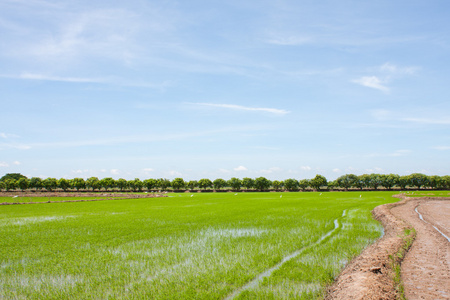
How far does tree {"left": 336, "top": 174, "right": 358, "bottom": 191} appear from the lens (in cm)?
13624

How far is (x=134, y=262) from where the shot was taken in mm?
10359

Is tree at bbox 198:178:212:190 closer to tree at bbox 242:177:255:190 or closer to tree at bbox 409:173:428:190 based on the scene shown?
tree at bbox 242:177:255:190

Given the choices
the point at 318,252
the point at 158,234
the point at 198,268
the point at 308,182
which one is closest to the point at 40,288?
the point at 198,268

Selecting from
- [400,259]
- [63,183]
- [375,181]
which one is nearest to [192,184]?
[63,183]

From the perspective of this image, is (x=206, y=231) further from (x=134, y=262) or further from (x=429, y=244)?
(x=429, y=244)

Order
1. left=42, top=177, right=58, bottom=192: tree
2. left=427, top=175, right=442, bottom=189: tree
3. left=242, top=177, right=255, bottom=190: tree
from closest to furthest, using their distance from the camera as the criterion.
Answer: left=427, top=175, right=442, bottom=189: tree
left=42, top=177, right=58, bottom=192: tree
left=242, top=177, right=255, bottom=190: tree

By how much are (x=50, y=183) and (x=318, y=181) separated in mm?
142002

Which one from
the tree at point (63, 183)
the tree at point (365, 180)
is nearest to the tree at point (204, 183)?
the tree at point (63, 183)

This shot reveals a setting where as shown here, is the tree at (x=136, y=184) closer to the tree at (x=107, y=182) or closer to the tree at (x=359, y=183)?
the tree at (x=107, y=182)

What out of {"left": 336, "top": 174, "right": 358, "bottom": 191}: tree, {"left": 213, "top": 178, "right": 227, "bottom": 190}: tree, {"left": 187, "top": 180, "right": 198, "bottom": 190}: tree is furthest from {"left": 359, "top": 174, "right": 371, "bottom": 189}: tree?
{"left": 187, "top": 180, "right": 198, "bottom": 190}: tree

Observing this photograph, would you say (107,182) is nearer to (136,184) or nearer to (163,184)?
(136,184)

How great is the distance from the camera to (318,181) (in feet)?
459

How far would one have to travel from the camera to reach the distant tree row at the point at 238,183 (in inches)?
4803

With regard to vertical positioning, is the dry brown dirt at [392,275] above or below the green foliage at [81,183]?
above
